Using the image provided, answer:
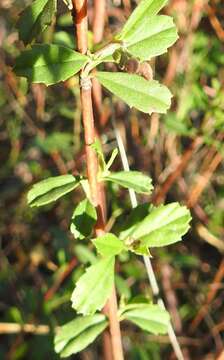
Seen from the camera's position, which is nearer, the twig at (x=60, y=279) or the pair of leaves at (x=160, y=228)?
the pair of leaves at (x=160, y=228)

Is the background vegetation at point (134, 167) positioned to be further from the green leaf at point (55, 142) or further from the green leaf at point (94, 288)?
the green leaf at point (94, 288)

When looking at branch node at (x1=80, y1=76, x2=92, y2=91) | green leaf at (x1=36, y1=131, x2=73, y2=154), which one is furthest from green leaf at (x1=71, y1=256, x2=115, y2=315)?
green leaf at (x1=36, y1=131, x2=73, y2=154)

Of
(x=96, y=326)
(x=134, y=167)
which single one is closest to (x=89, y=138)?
(x=96, y=326)

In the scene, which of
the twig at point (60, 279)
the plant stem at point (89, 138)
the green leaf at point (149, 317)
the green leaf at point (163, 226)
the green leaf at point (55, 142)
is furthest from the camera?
the green leaf at point (55, 142)

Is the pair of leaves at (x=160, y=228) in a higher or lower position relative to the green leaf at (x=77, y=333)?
higher

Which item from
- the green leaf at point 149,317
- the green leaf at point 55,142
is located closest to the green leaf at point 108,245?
the green leaf at point 149,317

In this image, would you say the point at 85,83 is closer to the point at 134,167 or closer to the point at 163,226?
the point at 163,226

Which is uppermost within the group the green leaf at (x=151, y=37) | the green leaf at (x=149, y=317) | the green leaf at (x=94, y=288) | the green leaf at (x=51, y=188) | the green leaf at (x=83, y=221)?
the green leaf at (x=151, y=37)
